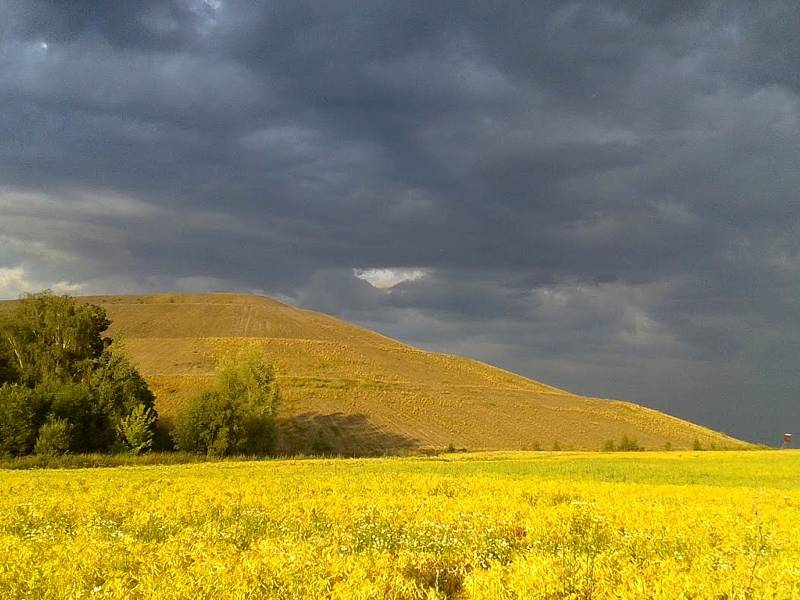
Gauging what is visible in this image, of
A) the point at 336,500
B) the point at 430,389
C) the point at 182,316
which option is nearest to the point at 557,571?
the point at 336,500

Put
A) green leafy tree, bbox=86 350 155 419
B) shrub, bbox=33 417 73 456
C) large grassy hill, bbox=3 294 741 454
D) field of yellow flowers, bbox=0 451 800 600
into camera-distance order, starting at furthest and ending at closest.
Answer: large grassy hill, bbox=3 294 741 454 < green leafy tree, bbox=86 350 155 419 < shrub, bbox=33 417 73 456 < field of yellow flowers, bbox=0 451 800 600

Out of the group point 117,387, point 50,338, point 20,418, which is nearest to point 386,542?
point 20,418

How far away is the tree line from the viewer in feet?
166

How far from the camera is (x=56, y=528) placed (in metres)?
11.8

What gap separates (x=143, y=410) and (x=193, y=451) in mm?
5839

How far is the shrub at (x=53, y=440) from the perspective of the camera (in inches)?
1870

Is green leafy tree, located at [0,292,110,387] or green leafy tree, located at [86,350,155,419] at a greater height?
green leafy tree, located at [0,292,110,387]

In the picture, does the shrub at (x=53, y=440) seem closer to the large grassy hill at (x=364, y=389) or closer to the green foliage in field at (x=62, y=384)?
the green foliage in field at (x=62, y=384)

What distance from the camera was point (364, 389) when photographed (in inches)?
4040

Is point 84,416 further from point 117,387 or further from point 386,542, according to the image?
Answer: point 386,542

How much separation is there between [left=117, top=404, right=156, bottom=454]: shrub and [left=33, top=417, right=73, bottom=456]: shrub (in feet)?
16.5

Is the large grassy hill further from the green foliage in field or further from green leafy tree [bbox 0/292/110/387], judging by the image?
the green foliage in field

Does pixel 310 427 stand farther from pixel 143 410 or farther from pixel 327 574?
pixel 327 574

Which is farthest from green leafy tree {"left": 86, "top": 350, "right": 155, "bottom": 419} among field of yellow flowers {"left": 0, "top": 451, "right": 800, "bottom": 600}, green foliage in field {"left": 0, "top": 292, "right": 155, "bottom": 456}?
field of yellow flowers {"left": 0, "top": 451, "right": 800, "bottom": 600}
